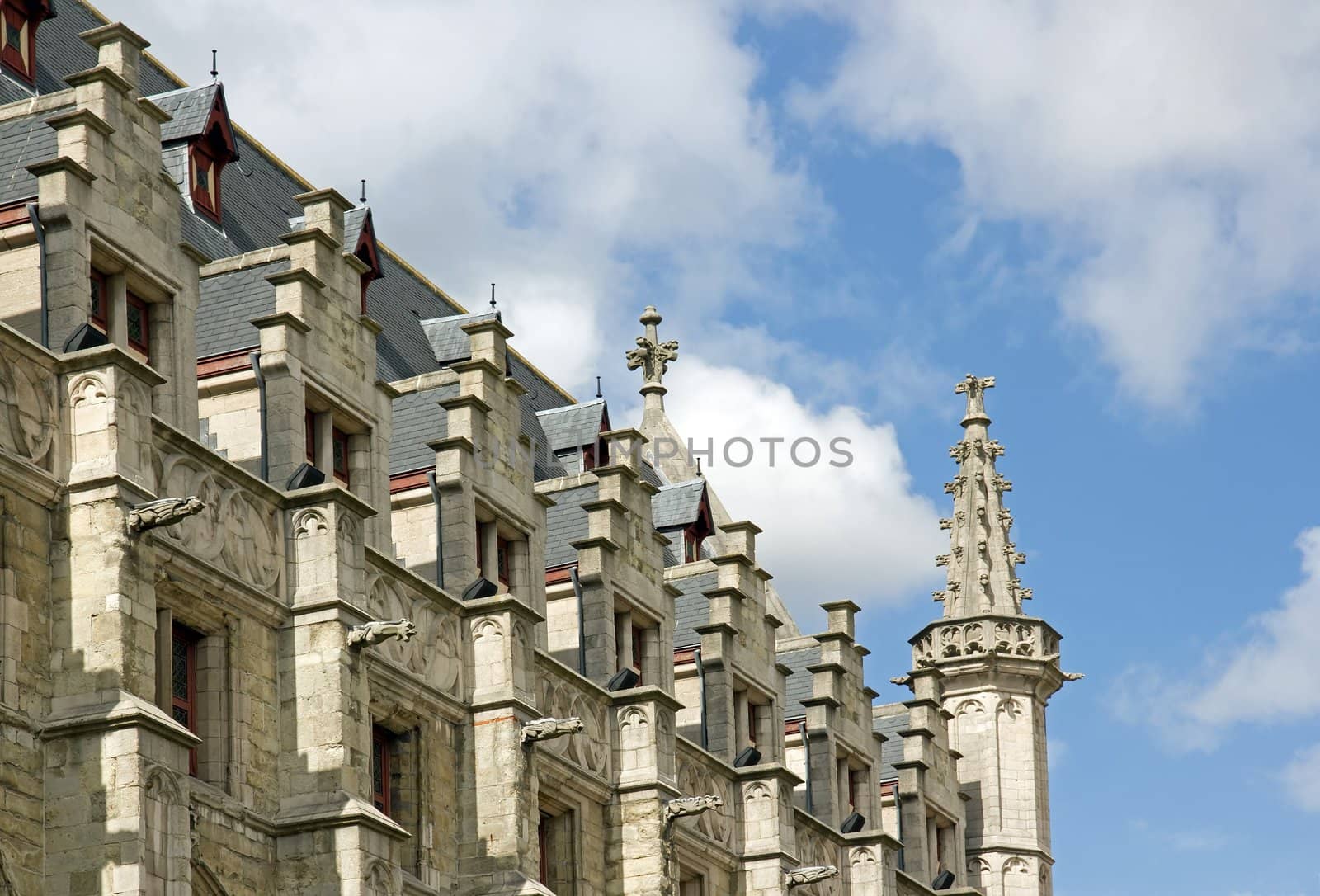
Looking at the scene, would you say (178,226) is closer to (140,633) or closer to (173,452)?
(173,452)

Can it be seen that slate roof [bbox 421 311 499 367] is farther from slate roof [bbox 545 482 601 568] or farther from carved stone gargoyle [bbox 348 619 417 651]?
carved stone gargoyle [bbox 348 619 417 651]

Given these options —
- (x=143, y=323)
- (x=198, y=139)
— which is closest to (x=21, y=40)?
(x=198, y=139)

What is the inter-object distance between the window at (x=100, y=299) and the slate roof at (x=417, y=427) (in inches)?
276

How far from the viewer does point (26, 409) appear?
27.6 meters

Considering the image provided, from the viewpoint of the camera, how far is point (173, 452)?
29562 mm

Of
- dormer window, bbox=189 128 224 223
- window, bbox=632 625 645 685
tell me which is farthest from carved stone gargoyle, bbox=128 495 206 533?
window, bbox=632 625 645 685

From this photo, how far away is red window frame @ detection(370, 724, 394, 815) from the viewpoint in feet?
109

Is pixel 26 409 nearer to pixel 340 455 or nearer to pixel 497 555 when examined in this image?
pixel 340 455

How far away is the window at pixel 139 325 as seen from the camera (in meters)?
30.6

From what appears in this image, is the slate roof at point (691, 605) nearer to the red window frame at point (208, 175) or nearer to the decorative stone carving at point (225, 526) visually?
the red window frame at point (208, 175)

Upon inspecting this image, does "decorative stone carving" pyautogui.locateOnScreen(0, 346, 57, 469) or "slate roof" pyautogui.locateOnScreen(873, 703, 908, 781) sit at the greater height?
"slate roof" pyautogui.locateOnScreen(873, 703, 908, 781)

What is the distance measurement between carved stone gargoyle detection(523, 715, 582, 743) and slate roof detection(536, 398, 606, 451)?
10561mm

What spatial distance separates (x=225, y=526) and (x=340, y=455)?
407 centimetres

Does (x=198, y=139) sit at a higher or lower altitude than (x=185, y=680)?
higher
